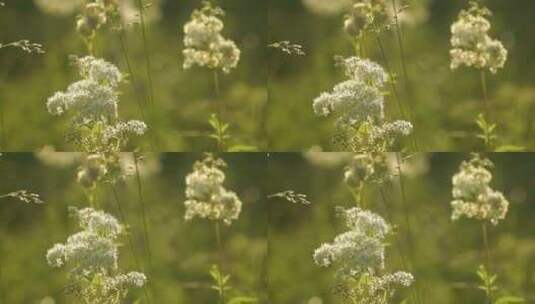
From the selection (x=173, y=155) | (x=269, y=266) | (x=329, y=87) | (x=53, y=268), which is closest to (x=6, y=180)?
(x=53, y=268)

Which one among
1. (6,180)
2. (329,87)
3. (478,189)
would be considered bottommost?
(478,189)

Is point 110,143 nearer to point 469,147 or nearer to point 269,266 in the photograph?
point 269,266

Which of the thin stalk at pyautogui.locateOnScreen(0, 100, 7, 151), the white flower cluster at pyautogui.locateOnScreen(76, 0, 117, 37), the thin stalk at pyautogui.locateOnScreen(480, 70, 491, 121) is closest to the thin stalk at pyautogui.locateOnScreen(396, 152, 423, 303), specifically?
the thin stalk at pyautogui.locateOnScreen(480, 70, 491, 121)

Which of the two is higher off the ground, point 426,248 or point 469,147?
point 469,147

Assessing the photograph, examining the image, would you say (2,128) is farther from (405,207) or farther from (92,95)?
(405,207)

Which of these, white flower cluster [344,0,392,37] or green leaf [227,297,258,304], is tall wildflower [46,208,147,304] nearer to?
green leaf [227,297,258,304]

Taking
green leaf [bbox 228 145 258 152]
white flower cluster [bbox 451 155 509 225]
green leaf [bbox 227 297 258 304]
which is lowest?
green leaf [bbox 227 297 258 304]

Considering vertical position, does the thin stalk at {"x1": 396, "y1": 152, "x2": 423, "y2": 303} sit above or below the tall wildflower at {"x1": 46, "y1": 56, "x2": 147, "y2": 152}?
below
